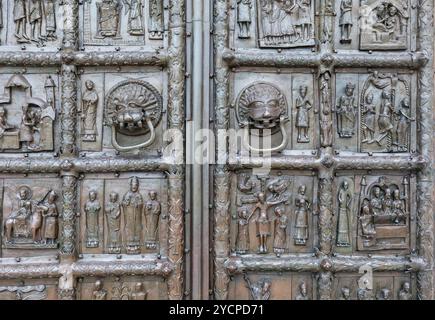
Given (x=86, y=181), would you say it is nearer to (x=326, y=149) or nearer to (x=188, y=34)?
(x=188, y=34)

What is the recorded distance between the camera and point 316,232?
2.89 meters

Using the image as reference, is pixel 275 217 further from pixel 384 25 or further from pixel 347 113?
pixel 384 25

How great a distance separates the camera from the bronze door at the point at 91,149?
2758 millimetres

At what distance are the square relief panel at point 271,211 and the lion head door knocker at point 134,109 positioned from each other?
0.71m

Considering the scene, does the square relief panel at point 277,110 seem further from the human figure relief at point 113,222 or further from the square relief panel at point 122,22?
the human figure relief at point 113,222

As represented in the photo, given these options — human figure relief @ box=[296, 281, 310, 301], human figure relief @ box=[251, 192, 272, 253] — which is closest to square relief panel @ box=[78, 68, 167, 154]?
human figure relief @ box=[251, 192, 272, 253]

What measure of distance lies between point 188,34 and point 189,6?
7.8 inches

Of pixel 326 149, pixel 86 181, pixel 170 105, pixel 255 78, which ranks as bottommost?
pixel 86 181

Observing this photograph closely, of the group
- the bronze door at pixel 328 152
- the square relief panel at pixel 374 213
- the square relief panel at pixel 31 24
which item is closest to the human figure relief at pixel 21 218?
the square relief panel at pixel 31 24

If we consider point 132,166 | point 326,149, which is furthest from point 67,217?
point 326,149

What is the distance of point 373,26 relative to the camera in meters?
2.88

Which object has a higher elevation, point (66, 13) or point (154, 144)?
point (66, 13)

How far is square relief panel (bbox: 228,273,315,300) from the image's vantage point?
2.86m

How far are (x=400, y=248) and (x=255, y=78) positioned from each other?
1.63 m
